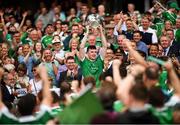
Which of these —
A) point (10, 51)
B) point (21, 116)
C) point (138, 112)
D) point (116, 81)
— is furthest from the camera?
point (10, 51)

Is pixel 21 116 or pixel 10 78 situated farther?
pixel 10 78

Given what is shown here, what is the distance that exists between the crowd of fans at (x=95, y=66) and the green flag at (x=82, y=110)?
10cm

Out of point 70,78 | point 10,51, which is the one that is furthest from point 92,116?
point 10,51

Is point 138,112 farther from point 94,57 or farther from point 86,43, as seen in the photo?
point 86,43

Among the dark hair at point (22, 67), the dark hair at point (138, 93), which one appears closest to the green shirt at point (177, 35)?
the dark hair at point (22, 67)

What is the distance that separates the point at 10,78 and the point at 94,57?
169 centimetres

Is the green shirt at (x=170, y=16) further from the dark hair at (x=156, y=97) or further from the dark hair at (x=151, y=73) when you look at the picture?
the dark hair at (x=156, y=97)

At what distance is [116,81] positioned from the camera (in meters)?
9.02

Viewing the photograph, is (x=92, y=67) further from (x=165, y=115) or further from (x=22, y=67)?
(x=165, y=115)

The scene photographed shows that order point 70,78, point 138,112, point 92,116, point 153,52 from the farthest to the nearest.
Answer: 1. point 153,52
2. point 70,78
3. point 92,116
4. point 138,112

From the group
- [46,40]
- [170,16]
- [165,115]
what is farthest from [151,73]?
[170,16]

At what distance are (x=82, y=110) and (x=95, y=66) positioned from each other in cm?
545

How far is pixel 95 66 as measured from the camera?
13.4 metres

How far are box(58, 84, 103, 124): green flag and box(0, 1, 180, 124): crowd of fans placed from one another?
10 centimetres
